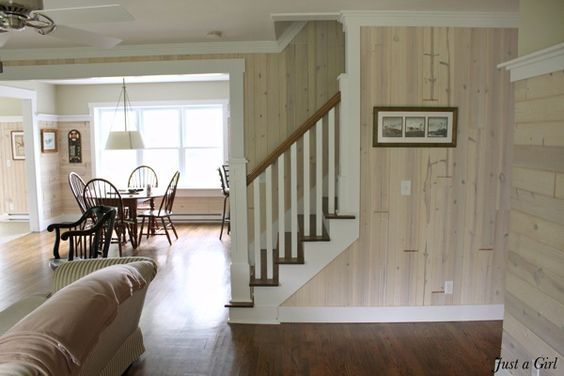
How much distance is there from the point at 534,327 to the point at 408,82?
1.95 meters

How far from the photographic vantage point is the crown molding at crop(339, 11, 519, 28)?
11.0ft

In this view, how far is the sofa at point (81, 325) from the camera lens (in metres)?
1.55

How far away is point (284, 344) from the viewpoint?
10.8ft

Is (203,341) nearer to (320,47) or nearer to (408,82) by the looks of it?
(408,82)

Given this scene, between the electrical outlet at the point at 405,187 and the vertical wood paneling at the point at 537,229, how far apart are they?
1079 millimetres

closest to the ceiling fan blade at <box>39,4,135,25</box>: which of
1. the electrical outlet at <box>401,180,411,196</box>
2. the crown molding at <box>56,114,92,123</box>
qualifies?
the electrical outlet at <box>401,180,411,196</box>

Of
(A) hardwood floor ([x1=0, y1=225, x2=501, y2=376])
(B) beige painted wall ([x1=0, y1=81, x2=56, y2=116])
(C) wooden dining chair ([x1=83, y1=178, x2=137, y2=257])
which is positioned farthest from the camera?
(B) beige painted wall ([x1=0, y1=81, x2=56, y2=116])

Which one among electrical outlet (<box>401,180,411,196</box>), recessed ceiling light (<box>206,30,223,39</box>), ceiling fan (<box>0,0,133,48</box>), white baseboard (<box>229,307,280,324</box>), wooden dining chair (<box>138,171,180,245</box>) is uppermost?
recessed ceiling light (<box>206,30,223,39</box>)

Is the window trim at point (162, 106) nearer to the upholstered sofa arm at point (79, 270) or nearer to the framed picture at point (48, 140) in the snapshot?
the framed picture at point (48, 140)

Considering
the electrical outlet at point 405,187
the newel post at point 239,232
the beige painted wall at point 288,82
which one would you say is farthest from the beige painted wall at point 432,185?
the beige painted wall at point 288,82

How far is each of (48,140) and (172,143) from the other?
2.05 meters

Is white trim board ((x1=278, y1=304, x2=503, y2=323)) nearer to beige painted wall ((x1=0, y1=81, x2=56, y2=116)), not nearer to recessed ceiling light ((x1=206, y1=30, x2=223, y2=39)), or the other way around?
recessed ceiling light ((x1=206, y1=30, x2=223, y2=39))

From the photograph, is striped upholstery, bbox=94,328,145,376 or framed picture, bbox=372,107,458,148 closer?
striped upholstery, bbox=94,328,145,376

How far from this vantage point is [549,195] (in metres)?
2.18
